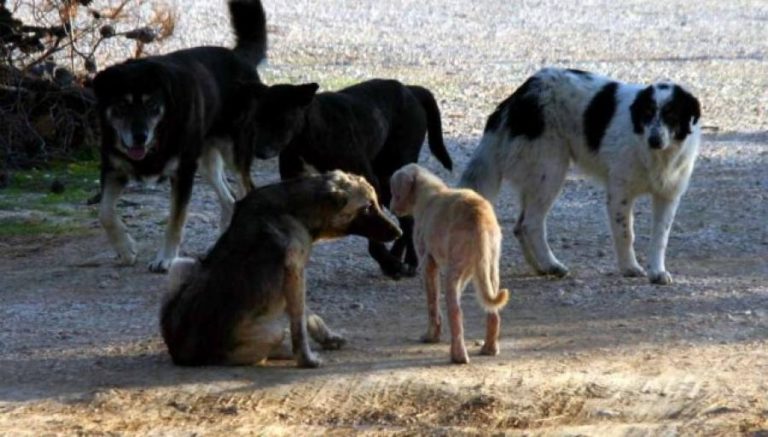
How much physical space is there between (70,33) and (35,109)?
825 millimetres

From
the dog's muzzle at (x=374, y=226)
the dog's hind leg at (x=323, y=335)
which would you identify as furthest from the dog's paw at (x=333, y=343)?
the dog's muzzle at (x=374, y=226)

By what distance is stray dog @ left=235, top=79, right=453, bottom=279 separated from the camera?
11039mm

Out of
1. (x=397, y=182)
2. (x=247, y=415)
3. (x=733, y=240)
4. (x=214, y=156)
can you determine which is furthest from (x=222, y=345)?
(x=733, y=240)

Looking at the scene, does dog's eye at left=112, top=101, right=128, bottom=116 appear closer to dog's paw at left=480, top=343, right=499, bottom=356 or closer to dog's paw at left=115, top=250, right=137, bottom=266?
dog's paw at left=115, top=250, right=137, bottom=266

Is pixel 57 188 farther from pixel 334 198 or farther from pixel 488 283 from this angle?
pixel 488 283

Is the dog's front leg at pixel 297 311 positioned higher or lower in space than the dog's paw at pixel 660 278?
higher

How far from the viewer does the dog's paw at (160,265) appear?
11602 millimetres

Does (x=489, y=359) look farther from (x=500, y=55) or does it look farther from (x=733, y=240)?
(x=500, y=55)

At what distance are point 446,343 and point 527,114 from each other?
10.3 feet

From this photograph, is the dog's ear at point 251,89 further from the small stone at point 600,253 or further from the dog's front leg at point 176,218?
the small stone at point 600,253

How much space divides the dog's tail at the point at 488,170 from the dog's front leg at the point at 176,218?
1989mm

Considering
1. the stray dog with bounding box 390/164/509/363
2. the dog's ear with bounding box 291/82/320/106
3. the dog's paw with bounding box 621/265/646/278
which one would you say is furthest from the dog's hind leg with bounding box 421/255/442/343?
the dog's paw with bounding box 621/265/646/278

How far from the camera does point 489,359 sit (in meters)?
8.80

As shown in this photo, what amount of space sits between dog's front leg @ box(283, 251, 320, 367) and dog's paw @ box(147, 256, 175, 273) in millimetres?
3056
